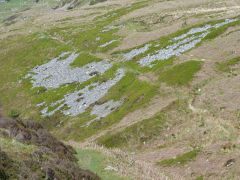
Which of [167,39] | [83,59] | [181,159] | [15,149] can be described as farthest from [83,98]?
[15,149]

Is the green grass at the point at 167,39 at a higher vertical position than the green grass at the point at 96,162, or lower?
higher

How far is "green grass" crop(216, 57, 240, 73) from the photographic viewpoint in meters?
51.4

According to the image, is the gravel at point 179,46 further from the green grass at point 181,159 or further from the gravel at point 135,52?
the green grass at point 181,159

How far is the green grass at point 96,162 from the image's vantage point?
24.6 meters

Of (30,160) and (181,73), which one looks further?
(181,73)

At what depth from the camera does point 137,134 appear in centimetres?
4238

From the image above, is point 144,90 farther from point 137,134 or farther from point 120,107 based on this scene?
point 137,134

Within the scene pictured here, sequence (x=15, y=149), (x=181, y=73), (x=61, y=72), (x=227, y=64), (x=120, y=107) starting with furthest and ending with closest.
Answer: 1. (x=61, y=72)
2. (x=181, y=73)
3. (x=120, y=107)
4. (x=227, y=64)
5. (x=15, y=149)

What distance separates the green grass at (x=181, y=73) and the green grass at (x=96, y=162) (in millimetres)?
26819

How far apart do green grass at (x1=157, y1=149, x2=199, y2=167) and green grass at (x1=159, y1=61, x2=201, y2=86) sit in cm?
2049

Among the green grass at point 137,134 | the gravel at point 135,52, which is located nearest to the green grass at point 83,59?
the gravel at point 135,52

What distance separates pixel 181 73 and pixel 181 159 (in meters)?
26.0

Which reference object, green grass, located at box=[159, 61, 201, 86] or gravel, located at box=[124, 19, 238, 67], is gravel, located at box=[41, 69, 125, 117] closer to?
gravel, located at box=[124, 19, 238, 67]

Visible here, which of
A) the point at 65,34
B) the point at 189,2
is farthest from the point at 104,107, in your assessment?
the point at 189,2
